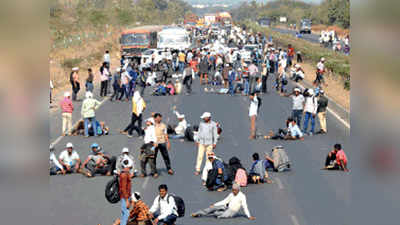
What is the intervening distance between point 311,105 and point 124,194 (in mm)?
11524

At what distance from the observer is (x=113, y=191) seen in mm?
12195

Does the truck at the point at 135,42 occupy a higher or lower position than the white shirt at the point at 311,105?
higher

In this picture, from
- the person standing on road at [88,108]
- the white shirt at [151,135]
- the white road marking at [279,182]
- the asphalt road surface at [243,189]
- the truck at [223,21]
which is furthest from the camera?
the truck at [223,21]

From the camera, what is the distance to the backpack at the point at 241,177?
600 inches

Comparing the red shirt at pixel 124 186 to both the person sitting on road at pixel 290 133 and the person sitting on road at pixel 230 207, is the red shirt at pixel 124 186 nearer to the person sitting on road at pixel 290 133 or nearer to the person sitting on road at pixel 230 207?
the person sitting on road at pixel 230 207

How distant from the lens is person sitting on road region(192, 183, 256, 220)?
1277cm

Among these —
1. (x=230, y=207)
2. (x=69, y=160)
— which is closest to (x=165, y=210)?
(x=230, y=207)

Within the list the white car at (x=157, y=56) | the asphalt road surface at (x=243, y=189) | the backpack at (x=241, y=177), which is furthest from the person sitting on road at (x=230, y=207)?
the white car at (x=157, y=56)

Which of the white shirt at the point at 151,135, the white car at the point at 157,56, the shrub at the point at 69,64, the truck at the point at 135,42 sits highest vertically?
the truck at the point at 135,42

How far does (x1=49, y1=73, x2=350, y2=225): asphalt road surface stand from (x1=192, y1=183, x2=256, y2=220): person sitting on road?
0.14m

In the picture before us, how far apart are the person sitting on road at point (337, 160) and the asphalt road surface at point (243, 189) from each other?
0.23 meters
